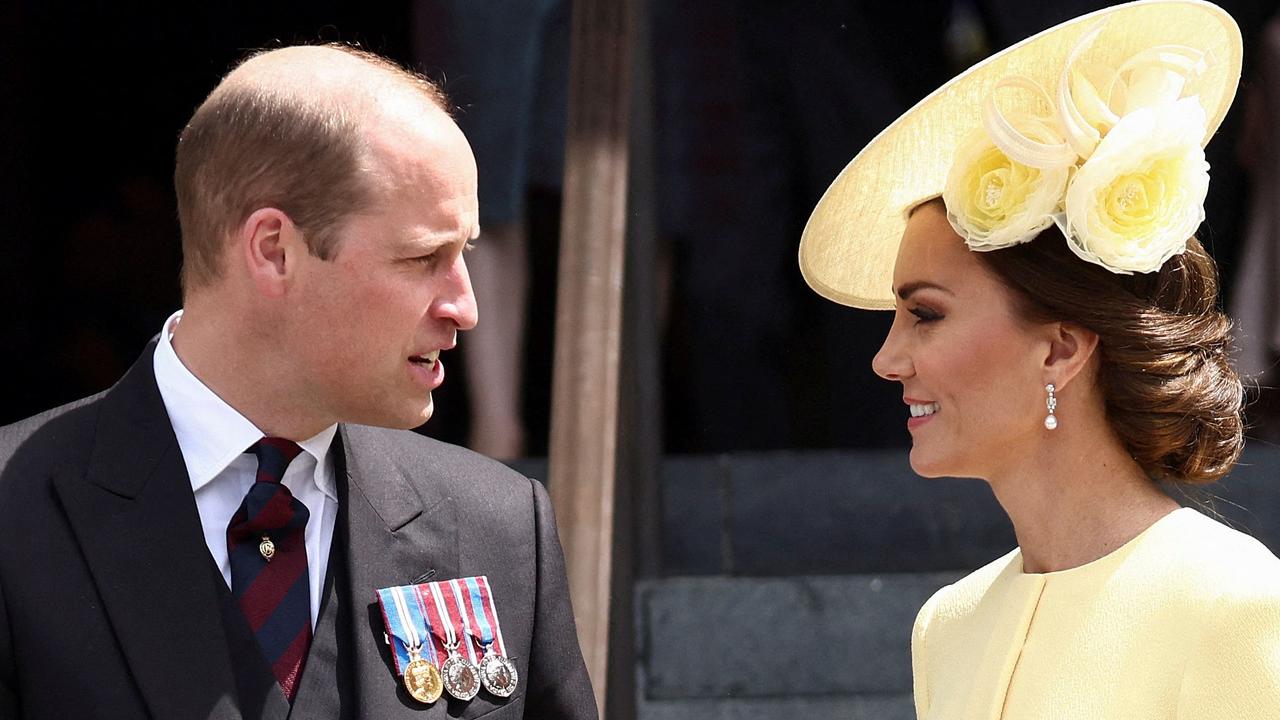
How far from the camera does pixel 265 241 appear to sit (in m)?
2.11

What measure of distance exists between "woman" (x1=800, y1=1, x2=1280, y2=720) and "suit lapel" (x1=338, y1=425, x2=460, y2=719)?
2.07 feet

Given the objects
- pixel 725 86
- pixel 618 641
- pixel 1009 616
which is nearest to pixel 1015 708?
pixel 1009 616

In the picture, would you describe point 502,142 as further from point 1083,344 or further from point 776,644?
point 1083,344

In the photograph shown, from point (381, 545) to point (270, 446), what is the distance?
0.64ft

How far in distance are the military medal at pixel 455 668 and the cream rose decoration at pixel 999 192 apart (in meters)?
0.82

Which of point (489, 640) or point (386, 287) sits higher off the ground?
point (386, 287)

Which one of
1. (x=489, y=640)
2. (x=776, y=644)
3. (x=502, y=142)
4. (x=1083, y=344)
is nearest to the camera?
(x=1083, y=344)

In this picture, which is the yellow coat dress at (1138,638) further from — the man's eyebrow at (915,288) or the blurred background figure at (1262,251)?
the blurred background figure at (1262,251)

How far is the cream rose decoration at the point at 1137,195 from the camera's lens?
202 centimetres

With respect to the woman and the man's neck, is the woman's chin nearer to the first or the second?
the woman

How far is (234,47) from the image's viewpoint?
4.23 m

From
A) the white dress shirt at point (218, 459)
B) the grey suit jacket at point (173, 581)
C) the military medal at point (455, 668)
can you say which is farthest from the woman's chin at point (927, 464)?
the white dress shirt at point (218, 459)

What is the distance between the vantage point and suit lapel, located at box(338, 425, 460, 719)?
2.07 m

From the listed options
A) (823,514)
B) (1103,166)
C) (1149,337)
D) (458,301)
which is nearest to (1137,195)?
(1103,166)
